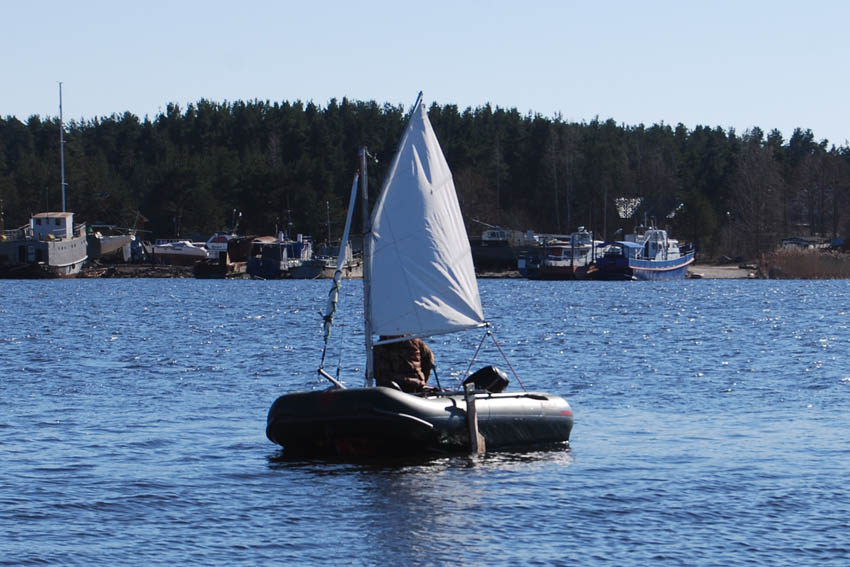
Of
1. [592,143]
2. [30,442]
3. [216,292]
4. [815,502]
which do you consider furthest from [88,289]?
[815,502]

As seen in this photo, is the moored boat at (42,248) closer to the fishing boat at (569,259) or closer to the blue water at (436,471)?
the fishing boat at (569,259)

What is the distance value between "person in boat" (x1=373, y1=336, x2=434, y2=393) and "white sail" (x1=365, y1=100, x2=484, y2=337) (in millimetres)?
328

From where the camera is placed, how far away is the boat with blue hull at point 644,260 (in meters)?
148

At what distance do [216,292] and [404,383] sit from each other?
340 feet

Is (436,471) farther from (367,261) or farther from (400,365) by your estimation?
(367,261)

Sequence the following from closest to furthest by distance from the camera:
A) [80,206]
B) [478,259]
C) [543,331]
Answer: [543,331] → [478,259] → [80,206]

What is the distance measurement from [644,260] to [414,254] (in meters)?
124

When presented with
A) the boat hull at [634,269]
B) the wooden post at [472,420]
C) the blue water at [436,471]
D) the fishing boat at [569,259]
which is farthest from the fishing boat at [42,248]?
the wooden post at [472,420]

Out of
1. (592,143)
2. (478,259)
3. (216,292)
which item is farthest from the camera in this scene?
(592,143)

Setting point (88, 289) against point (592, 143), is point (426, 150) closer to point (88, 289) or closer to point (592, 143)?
point (88, 289)

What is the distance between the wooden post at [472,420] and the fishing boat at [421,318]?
0.8 inches

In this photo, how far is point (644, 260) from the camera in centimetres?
14950

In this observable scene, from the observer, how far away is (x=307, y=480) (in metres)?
25.6

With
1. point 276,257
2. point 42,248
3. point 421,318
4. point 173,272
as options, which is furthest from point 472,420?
point 173,272
